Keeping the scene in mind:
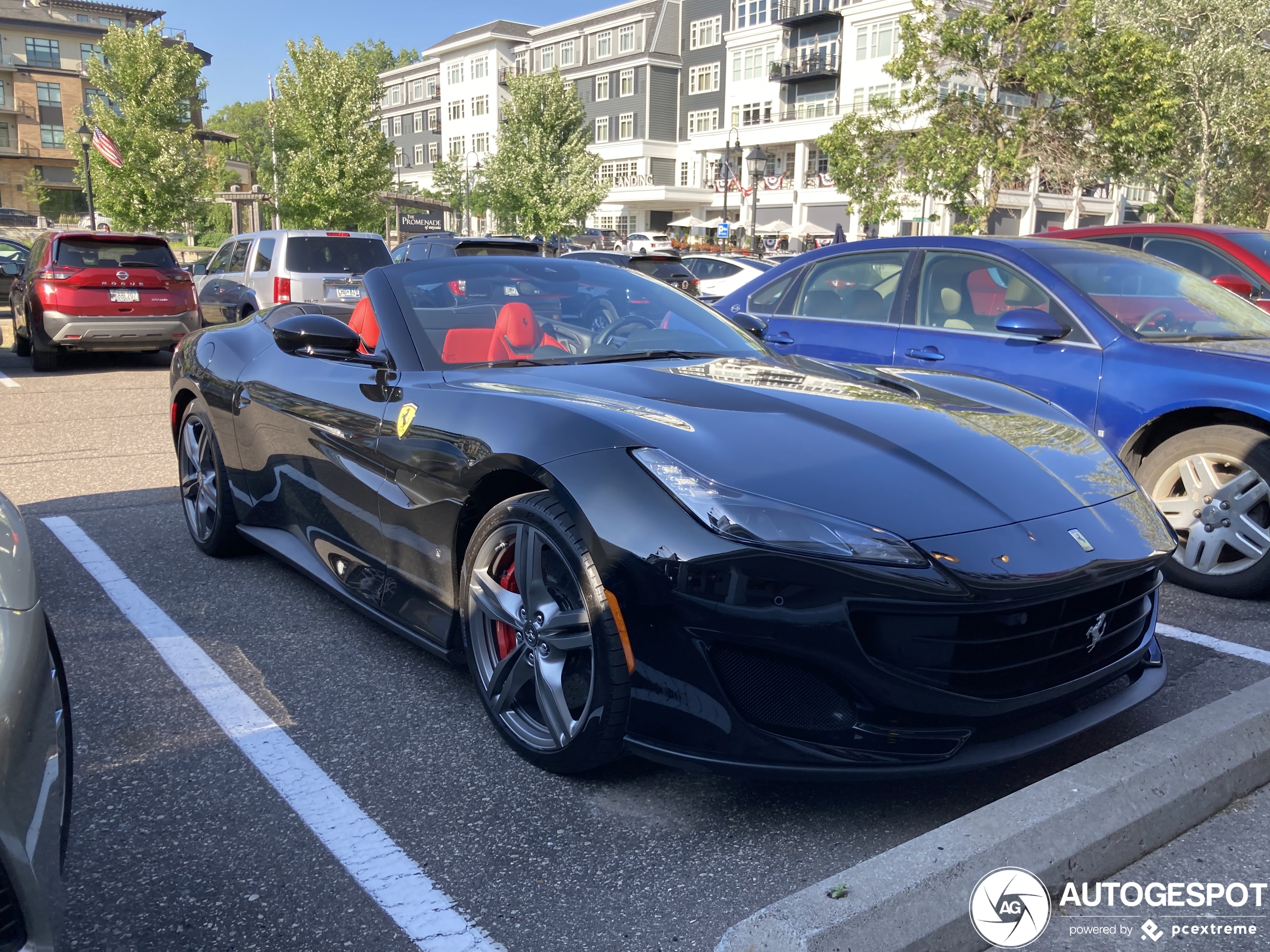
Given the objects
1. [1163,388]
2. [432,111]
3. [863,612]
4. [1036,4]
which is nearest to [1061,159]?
[1036,4]

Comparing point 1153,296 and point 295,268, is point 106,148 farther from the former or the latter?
point 1153,296

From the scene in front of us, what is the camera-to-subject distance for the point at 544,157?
41.1 metres

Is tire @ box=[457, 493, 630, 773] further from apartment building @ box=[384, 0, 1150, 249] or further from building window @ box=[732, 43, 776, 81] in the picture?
building window @ box=[732, 43, 776, 81]

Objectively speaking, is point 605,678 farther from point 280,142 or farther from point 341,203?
point 280,142

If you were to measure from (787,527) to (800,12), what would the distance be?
Result: 2244 inches

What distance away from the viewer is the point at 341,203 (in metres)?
33.8

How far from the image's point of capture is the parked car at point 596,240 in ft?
121

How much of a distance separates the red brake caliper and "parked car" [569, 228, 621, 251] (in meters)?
29.8

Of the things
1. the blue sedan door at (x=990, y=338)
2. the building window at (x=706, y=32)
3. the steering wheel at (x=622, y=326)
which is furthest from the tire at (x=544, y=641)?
the building window at (x=706, y=32)

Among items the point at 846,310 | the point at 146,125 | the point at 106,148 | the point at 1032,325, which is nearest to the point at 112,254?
the point at 846,310

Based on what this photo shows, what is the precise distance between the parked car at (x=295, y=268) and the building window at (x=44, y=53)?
7625 centimetres

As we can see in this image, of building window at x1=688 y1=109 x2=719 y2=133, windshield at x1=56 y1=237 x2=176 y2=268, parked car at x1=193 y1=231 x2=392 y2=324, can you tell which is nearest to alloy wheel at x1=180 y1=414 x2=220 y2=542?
parked car at x1=193 y1=231 x2=392 y2=324

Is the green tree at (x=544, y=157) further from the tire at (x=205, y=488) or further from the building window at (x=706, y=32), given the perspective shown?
the tire at (x=205, y=488)

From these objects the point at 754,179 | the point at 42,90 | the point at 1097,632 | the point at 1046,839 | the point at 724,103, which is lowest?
the point at 1046,839
